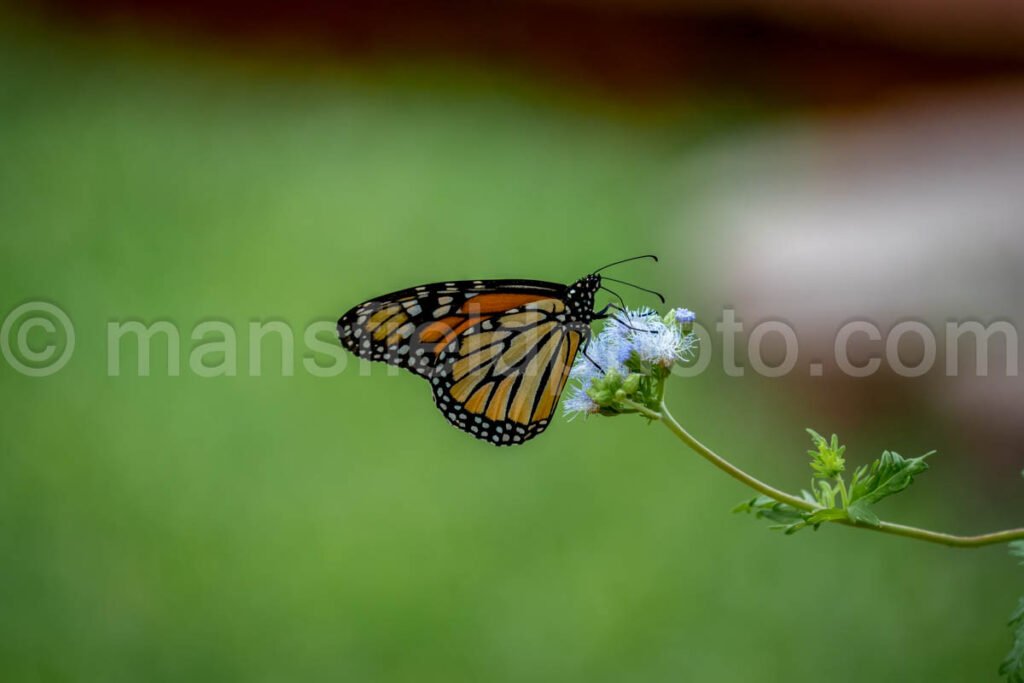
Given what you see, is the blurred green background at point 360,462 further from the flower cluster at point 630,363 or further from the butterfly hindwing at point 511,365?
the flower cluster at point 630,363

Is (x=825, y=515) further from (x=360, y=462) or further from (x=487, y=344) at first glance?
(x=360, y=462)

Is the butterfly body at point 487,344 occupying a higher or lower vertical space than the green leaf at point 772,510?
higher

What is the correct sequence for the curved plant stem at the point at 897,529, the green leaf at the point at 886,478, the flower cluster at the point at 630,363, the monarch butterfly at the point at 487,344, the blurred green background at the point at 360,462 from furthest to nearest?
1. the blurred green background at the point at 360,462
2. the monarch butterfly at the point at 487,344
3. the flower cluster at the point at 630,363
4. the green leaf at the point at 886,478
5. the curved plant stem at the point at 897,529

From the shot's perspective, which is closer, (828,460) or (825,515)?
(825,515)

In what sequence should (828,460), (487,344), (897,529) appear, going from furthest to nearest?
1. (487,344)
2. (828,460)
3. (897,529)

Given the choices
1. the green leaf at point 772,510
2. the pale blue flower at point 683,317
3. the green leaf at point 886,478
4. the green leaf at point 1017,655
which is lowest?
the green leaf at point 1017,655

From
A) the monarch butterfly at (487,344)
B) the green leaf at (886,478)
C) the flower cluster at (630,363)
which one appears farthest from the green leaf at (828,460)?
the monarch butterfly at (487,344)

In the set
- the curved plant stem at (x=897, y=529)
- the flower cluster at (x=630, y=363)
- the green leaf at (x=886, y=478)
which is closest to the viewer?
the curved plant stem at (x=897, y=529)

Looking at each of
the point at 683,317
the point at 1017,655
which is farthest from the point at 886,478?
the point at 683,317

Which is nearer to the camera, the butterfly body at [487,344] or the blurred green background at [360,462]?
the butterfly body at [487,344]
